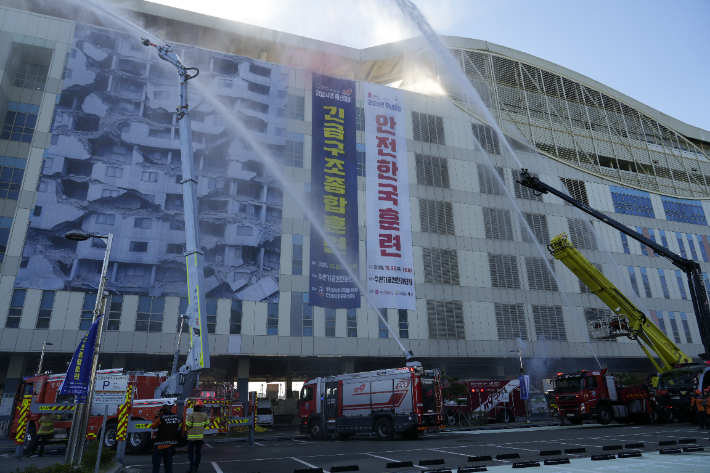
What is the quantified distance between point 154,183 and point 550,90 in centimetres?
4603

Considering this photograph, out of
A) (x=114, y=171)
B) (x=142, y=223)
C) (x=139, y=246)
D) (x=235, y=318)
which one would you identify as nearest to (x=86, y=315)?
(x=139, y=246)

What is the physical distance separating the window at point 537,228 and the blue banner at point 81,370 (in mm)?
42681

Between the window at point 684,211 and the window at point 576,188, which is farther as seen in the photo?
the window at point 684,211

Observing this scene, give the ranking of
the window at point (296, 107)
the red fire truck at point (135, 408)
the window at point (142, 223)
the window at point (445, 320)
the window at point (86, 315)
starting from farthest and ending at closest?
the window at point (296, 107) < the window at point (445, 320) < the window at point (142, 223) < the window at point (86, 315) < the red fire truck at point (135, 408)

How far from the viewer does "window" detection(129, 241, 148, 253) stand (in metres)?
34.9

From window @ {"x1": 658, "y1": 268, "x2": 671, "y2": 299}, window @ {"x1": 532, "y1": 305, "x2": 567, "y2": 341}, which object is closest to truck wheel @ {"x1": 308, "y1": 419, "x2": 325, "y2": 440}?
window @ {"x1": 532, "y1": 305, "x2": 567, "y2": 341}

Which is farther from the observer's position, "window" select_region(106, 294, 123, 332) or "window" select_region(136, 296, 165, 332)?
"window" select_region(136, 296, 165, 332)

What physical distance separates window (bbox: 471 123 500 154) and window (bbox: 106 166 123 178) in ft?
112

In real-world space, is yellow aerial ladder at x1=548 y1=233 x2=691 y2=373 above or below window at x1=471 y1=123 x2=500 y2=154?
below

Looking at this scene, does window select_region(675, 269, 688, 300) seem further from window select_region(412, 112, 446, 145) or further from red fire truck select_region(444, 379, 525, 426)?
window select_region(412, 112, 446, 145)

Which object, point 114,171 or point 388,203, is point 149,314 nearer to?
point 114,171

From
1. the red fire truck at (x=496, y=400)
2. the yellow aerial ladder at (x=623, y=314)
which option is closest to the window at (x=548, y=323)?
the red fire truck at (x=496, y=400)

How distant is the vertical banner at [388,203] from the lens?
39.8 metres

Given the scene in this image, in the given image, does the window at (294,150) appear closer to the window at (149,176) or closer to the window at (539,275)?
the window at (149,176)
